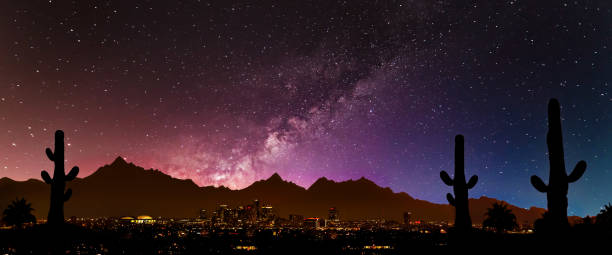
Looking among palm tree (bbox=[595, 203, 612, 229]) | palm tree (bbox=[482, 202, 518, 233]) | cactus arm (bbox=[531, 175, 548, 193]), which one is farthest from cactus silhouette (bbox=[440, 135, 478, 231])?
palm tree (bbox=[482, 202, 518, 233])

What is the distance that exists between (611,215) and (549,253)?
3511 cm

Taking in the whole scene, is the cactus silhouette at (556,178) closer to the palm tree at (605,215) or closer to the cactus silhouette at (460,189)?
the cactus silhouette at (460,189)

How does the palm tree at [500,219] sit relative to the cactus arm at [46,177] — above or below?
below

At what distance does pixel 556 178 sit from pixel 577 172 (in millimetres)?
531

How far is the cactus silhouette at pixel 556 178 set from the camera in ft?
34.4

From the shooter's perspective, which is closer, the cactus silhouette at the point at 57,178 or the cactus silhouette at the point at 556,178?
the cactus silhouette at the point at 556,178

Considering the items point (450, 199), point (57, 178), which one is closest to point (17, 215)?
point (57, 178)

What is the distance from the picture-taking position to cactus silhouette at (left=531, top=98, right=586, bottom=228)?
10500mm

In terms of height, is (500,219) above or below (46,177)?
below

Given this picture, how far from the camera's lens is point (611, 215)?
1489 inches

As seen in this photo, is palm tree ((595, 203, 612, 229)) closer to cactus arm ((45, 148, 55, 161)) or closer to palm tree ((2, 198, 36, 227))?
cactus arm ((45, 148, 55, 161))

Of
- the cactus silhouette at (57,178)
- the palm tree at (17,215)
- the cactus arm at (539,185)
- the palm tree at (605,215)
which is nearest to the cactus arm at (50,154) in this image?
the cactus silhouette at (57,178)

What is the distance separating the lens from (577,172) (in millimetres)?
10547

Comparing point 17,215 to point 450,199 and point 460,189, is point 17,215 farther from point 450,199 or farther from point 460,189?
point 460,189
